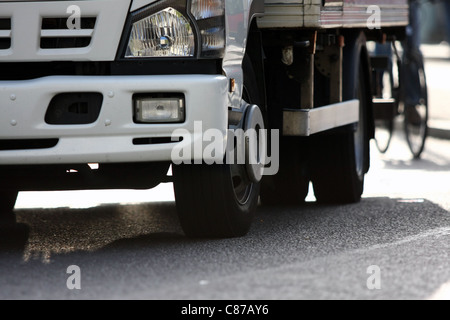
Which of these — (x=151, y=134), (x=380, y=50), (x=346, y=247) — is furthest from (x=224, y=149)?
(x=380, y=50)

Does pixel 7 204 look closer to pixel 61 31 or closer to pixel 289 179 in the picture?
pixel 289 179

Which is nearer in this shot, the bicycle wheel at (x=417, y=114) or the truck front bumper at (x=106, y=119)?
the truck front bumper at (x=106, y=119)

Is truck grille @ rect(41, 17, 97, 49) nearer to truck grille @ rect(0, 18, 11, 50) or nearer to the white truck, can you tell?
Answer: the white truck

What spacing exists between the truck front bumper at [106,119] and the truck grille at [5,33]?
22 cm

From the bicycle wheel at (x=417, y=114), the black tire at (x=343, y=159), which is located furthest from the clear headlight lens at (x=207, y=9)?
the bicycle wheel at (x=417, y=114)

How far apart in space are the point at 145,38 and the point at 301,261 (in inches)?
54.3

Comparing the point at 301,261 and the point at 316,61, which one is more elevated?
the point at 316,61

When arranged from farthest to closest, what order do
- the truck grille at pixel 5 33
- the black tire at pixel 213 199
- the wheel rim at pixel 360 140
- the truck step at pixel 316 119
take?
the wheel rim at pixel 360 140, the truck step at pixel 316 119, the black tire at pixel 213 199, the truck grille at pixel 5 33

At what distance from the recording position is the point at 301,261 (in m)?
6.35

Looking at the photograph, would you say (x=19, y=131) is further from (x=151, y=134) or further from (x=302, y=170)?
(x=302, y=170)

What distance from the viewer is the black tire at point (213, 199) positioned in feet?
22.1

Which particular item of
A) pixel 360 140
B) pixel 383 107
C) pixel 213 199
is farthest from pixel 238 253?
pixel 383 107

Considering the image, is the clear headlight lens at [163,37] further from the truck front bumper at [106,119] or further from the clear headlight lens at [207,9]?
the truck front bumper at [106,119]

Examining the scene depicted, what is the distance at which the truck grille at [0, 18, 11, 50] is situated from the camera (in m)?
6.45
